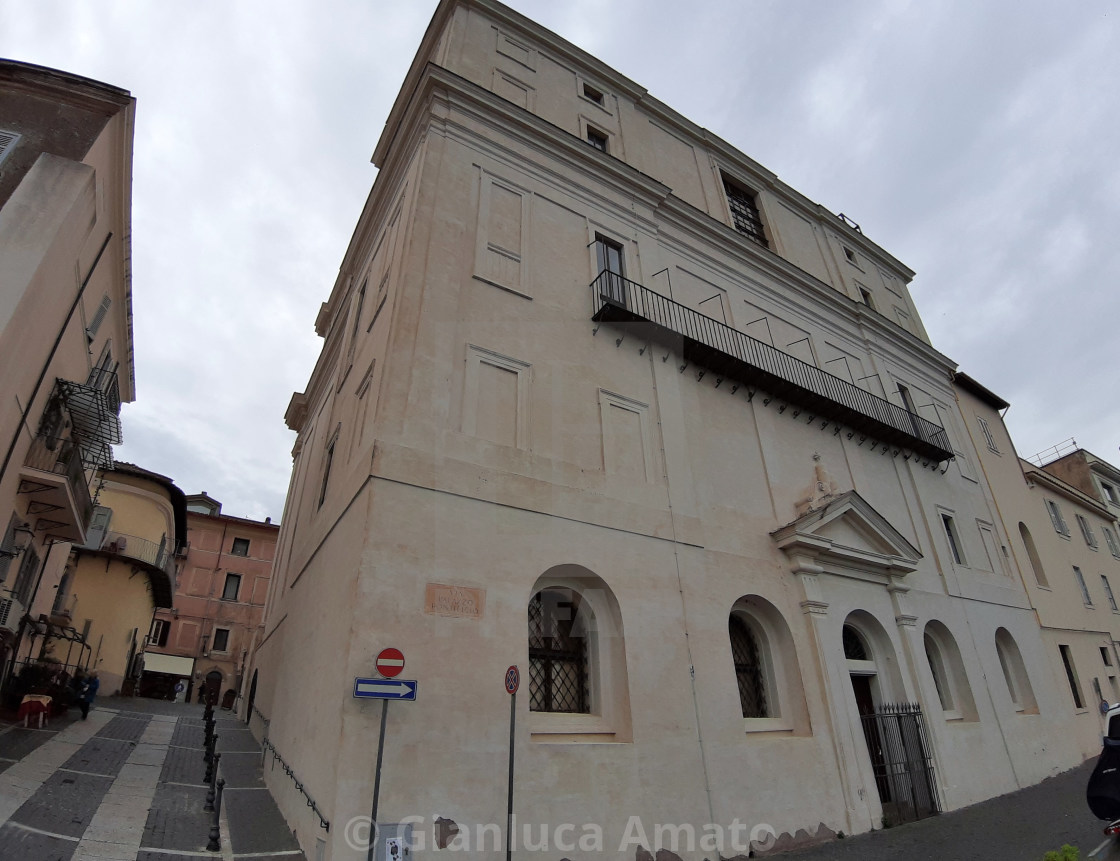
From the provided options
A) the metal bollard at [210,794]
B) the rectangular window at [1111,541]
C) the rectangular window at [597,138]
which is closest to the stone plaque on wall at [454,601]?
Result: the metal bollard at [210,794]

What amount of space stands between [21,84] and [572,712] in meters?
13.8

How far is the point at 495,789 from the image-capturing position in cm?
721

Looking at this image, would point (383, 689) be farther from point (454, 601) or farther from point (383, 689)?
point (454, 601)

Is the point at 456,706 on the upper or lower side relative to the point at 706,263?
lower

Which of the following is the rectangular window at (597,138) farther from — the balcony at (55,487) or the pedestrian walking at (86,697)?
the pedestrian walking at (86,697)

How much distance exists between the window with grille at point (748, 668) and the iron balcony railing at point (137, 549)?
23838mm

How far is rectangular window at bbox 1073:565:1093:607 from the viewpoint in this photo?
73.0 ft

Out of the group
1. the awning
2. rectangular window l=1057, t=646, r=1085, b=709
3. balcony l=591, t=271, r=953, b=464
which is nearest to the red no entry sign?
balcony l=591, t=271, r=953, b=464

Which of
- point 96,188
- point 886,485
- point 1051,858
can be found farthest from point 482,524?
point 886,485

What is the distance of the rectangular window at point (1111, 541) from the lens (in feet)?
90.0

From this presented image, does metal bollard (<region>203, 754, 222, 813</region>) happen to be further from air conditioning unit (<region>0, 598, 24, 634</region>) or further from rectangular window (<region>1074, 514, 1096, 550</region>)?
rectangular window (<region>1074, 514, 1096, 550</region>)

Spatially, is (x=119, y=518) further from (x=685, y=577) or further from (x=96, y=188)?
(x=685, y=577)

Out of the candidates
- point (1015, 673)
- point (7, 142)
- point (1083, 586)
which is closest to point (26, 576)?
point (7, 142)

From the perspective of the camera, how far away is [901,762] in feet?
38.5
